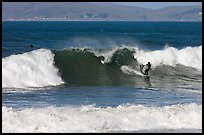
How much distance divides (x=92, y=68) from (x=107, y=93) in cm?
766

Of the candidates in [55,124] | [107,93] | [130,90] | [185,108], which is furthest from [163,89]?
[55,124]

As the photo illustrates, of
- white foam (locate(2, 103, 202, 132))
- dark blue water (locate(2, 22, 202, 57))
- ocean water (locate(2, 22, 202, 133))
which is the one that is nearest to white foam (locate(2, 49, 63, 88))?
ocean water (locate(2, 22, 202, 133))

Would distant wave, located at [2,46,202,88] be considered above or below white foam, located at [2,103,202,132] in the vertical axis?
above

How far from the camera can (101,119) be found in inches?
526

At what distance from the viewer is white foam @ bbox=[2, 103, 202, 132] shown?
12.7 m

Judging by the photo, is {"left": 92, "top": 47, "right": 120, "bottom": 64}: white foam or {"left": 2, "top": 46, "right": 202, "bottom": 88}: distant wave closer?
{"left": 2, "top": 46, "right": 202, "bottom": 88}: distant wave

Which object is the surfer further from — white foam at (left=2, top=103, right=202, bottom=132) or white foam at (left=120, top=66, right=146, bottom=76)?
white foam at (left=2, top=103, right=202, bottom=132)

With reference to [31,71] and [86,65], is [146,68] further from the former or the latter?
[31,71]

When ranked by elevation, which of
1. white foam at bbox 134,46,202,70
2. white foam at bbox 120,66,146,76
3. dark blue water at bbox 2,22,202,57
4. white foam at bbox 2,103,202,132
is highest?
dark blue water at bbox 2,22,202,57

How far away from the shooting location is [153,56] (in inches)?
1235

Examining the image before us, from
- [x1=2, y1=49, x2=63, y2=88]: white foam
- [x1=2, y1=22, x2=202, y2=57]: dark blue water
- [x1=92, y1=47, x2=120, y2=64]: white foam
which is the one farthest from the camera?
[x1=2, y1=22, x2=202, y2=57]: dark blue water

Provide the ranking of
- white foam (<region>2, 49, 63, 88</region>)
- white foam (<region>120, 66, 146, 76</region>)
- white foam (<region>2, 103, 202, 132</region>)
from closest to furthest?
white foam (<region>2, 103, 202, 132</region>) < white foam (<region>2, 49, 63, 88</region>) < white foam (<region>120, 66, 146, 76</region>)

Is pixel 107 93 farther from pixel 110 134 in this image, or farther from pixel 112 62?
pixel 112 62

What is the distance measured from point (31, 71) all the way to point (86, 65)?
13.9 ft
